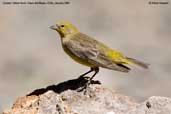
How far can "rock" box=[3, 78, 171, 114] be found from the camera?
377 inches

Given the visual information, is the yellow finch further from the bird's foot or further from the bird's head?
the bird's foot

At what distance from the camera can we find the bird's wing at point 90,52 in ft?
38.1

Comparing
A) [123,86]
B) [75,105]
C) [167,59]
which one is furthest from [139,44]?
[75,105]

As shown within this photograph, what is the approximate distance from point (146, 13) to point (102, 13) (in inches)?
41.7

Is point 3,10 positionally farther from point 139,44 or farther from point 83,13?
point 139,44

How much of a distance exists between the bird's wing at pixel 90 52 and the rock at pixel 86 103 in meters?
1.12

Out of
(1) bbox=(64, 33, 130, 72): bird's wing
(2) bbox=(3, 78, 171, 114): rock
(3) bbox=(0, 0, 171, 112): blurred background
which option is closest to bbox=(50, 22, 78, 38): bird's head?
(1) bbox=(64, 33, 130, 72): bird's wing

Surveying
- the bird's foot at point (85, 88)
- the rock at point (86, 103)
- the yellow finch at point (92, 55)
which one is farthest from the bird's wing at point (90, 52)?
the rock at point (86, 103)

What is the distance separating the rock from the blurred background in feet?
19.9

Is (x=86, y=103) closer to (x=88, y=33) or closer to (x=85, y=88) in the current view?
(x=85, y=88)

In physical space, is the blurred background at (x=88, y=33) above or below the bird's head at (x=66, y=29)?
below

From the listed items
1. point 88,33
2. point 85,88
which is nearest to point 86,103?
point 85,88

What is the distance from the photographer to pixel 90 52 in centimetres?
1175

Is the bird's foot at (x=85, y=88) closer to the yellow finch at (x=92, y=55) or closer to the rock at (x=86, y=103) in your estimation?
the rock at (x=86, y=103)
